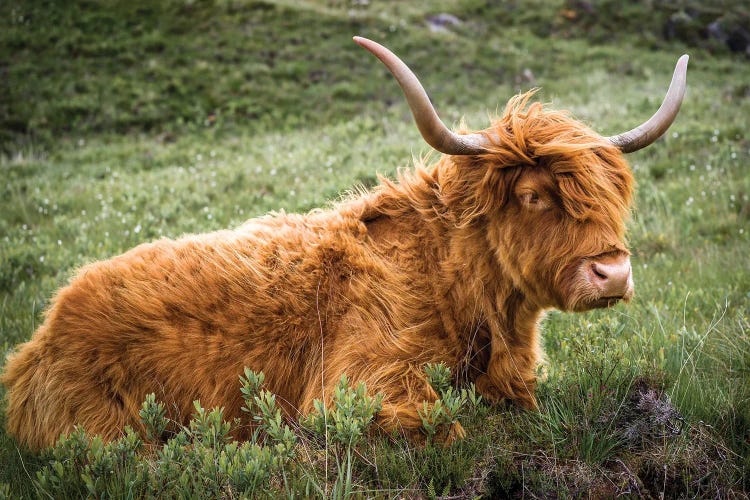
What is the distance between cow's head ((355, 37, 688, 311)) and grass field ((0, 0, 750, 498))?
2.15ft

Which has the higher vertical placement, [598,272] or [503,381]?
[598,272]

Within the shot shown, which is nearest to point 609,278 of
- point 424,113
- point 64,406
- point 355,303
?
point 424,113

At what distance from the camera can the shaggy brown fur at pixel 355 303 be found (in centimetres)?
323

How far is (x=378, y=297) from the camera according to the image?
11.4ft

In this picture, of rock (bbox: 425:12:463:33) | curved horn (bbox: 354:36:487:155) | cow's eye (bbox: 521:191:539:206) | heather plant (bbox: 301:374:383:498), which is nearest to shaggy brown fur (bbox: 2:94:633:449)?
cow's eye (bbox: 521:191:539:206)

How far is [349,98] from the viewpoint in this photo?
17.4 m

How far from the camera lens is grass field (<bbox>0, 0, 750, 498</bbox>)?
2943 millimetres

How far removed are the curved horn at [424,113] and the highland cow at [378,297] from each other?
11 mm

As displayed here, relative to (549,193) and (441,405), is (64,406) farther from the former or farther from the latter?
(549,193)

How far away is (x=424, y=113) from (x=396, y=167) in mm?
5363

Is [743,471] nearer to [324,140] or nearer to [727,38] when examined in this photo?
[324,140]

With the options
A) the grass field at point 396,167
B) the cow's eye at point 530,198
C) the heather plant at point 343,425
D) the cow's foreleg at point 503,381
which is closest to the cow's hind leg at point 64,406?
the grass field at point 396,167

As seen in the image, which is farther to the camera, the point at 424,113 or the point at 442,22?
the point at 442,22

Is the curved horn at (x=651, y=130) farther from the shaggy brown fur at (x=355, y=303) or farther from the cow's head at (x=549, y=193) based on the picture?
the shaggy brown fur at (x=355, y=303)
